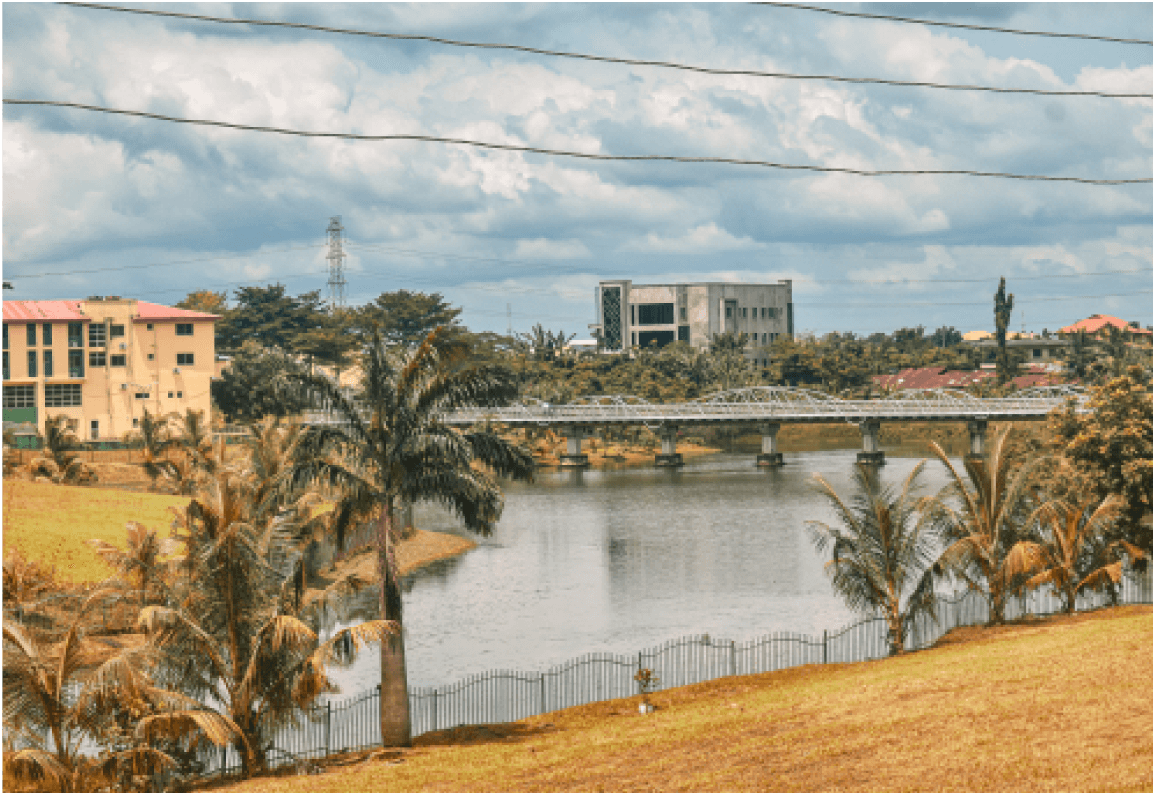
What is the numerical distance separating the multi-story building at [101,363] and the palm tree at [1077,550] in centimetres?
7562

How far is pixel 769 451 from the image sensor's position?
372 feet

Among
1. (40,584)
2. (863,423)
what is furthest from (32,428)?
(863,423)

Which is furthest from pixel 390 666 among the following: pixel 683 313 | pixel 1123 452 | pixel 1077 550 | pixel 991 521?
pixel 683 313

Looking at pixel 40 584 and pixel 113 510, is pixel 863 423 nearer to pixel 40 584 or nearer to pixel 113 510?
pixel 113 510

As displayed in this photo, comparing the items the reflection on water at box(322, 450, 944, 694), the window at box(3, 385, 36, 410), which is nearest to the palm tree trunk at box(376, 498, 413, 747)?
the reflection on water at box(322, 450, 944, 694)

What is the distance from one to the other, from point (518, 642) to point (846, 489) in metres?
46.3

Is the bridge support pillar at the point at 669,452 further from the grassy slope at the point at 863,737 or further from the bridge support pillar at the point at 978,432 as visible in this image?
the grassy slope at the point at 863,737

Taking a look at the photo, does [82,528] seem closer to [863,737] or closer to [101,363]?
[863,737]

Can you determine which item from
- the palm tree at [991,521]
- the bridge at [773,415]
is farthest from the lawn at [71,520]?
the bridge at [773,415]

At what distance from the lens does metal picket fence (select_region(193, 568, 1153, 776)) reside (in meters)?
28.2

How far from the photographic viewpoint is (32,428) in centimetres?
8794

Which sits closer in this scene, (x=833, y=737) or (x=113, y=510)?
(x=833, y=737)

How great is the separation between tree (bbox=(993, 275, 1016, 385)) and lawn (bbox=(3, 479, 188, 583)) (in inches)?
4357

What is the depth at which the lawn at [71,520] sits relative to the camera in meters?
43.6
